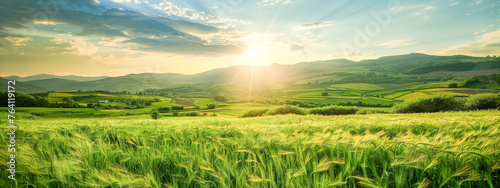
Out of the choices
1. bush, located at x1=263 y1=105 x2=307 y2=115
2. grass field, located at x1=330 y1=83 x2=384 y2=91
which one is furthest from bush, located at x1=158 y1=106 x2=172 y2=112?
grass field, located at x1=330 y1=83 x2=384 y2=91

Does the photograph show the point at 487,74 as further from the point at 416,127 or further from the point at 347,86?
the point at 416,127

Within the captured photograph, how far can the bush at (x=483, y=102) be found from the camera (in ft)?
109

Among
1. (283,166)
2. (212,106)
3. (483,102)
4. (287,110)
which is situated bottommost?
(212,106)

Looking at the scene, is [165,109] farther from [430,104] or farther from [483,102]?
[483,102]

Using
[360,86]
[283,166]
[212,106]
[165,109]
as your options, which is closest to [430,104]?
[360,86]

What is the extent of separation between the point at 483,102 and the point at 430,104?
709 cm

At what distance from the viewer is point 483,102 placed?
34.5 m

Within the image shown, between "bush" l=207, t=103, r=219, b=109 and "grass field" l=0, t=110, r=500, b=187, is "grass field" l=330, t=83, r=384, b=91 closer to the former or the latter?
"bush" l=207, t=103, r=219, b=109

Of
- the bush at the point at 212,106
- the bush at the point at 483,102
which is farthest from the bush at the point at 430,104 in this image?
the bush at the point at 212,106

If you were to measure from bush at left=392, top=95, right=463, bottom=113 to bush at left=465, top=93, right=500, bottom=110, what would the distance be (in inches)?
136

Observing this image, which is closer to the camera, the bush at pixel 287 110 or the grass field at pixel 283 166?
the grass field at pixel 283 166

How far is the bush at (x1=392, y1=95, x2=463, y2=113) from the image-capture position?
39938 millimetres

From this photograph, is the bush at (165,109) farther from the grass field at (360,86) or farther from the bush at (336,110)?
the grass field at (360,86)

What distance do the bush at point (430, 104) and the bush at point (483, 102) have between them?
3.47 metres
